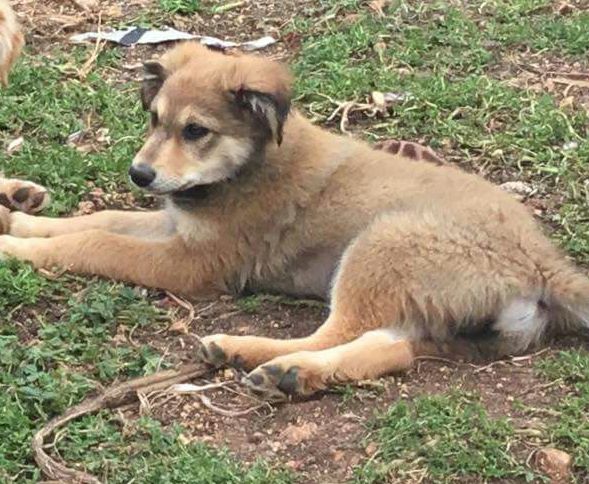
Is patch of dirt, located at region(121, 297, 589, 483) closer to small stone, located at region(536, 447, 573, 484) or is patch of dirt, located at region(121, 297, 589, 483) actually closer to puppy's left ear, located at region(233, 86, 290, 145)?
small stone, located at region(536, 447, 573, 484)

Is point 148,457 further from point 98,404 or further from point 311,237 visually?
point 311,237

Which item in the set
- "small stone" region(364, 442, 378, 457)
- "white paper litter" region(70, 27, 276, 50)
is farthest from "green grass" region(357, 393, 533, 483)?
"white paper litter" region(70, 27, 276, 50)

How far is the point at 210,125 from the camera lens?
5508 mm

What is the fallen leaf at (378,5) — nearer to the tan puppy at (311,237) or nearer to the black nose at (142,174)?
the tan puppy at (311,237)

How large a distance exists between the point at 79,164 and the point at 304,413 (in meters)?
2.41

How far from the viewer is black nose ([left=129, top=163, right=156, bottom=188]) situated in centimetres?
544

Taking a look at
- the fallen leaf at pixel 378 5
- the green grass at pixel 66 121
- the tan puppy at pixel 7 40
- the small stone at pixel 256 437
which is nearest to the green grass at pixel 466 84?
the fallen leaf at pixel 378 5

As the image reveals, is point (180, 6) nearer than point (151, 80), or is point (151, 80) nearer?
point (151, 80)

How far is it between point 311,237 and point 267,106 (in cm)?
59

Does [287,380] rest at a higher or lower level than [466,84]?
lower

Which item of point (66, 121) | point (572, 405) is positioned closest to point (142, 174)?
point (66, 121)

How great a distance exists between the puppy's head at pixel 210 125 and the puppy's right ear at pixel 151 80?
0.57 feet

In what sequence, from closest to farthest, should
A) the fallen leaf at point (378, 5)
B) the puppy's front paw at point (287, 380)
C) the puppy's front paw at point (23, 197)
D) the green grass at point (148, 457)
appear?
the green grass at point (148, 457), the puppy's front paw at point (287, 380), the puppy's front paw at point (23, 197), the fallen leaf at point (378, 5)

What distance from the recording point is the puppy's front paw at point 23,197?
6207mm
